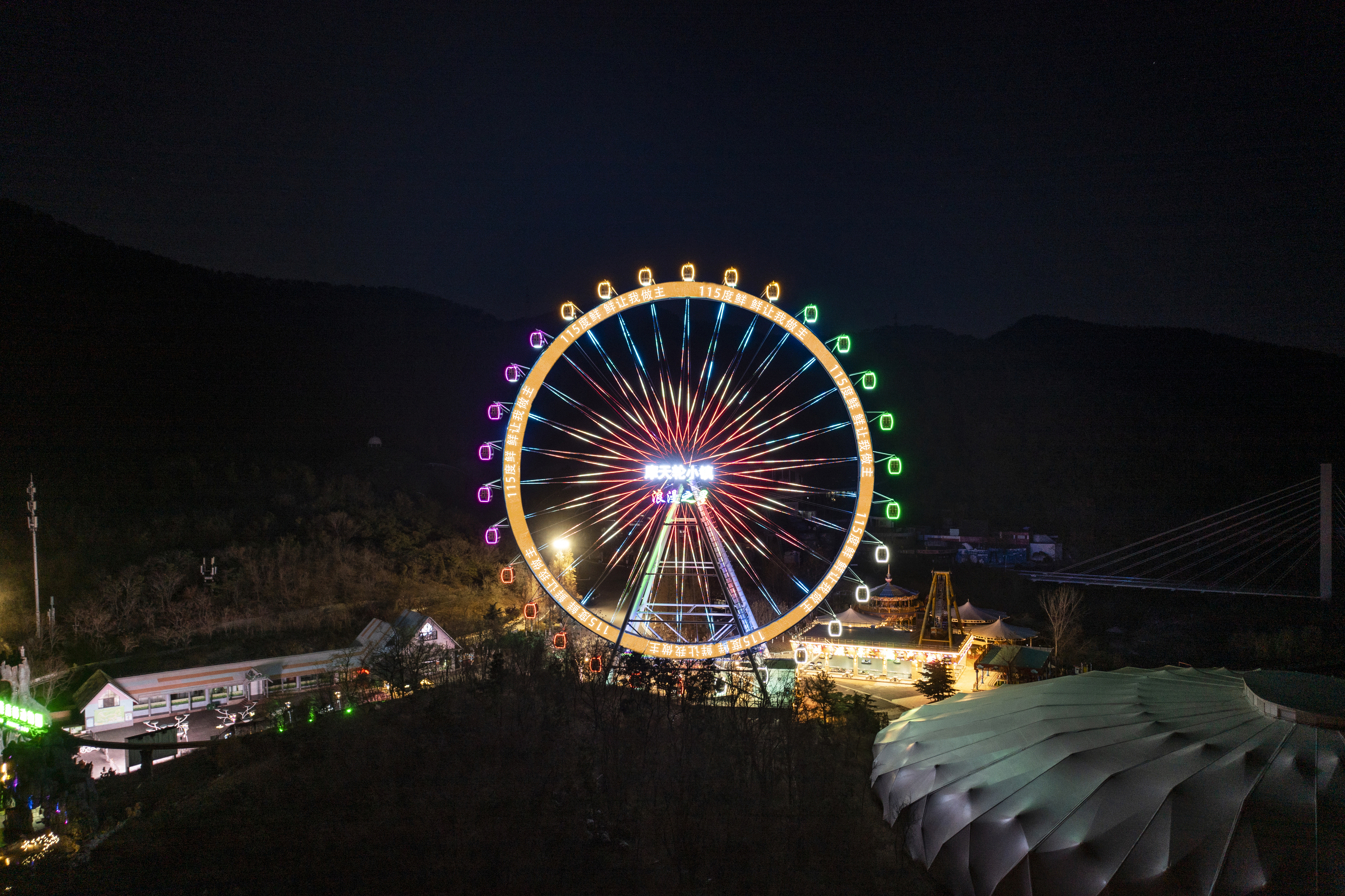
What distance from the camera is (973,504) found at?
68.8 m

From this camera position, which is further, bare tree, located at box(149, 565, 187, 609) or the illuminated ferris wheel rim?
bare tree, located at box(149, 565, 187, 609)

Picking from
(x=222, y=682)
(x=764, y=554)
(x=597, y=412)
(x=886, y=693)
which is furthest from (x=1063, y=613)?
(x=222, y=682)

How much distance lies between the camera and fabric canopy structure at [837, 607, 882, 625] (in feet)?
94.7

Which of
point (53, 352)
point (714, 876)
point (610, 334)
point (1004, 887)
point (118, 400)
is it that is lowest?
point (714, 876)

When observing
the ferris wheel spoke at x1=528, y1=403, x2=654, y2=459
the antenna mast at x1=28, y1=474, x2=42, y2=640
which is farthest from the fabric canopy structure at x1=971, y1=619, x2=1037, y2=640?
the antenna mast at x1=28, y1=474, x2=42, y2=640

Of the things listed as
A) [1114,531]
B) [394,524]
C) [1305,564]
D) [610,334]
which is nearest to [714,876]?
[394,524]

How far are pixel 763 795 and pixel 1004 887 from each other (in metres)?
3.85

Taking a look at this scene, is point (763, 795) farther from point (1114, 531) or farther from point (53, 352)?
point (53, 352)

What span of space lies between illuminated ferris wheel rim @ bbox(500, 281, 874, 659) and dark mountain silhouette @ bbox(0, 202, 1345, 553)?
3159cm

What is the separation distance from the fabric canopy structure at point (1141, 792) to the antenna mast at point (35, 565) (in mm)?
28031

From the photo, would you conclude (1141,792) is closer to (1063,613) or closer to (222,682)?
(222,682)

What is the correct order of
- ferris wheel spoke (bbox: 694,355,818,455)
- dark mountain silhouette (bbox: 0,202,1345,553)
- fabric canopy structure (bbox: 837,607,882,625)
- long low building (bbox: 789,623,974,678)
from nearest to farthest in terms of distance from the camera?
ferris wheel spoke (bbox: 694,355,818,455), long low building (bbox: 789,623,974,678), fabric canopy structure (bbox: 837,607,882,625), dark mountain silhouette (bbox: 0,202,1345,553)

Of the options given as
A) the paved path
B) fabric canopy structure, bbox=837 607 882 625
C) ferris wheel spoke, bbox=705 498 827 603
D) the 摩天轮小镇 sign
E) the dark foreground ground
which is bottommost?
the paved path

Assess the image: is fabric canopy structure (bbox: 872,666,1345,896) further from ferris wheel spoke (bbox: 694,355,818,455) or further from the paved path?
the paved path
